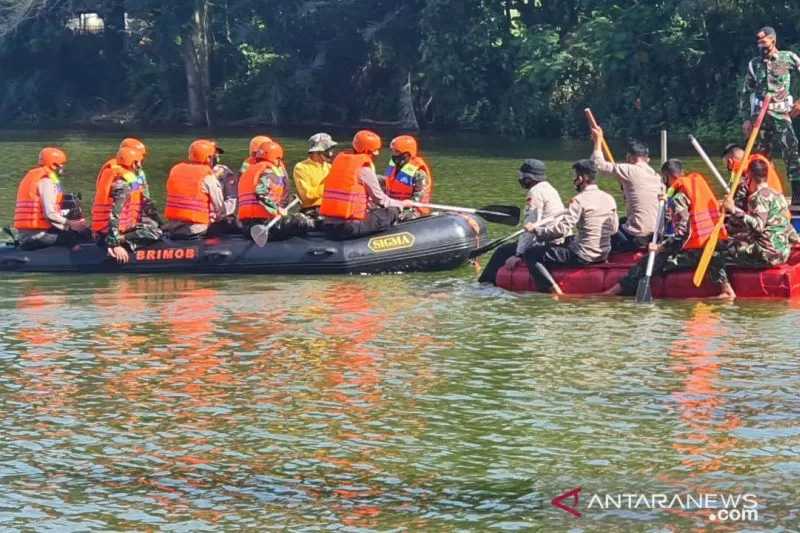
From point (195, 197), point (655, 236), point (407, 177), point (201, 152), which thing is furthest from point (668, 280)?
point (201, 152)

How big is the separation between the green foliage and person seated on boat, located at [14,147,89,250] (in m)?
20.3

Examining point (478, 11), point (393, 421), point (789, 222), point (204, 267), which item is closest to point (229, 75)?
point (478, 11)

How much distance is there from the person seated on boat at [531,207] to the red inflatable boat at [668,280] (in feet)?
0.58

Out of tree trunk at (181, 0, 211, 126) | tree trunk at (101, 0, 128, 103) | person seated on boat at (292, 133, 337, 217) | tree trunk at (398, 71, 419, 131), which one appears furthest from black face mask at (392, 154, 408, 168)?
tree trunk at (101, 0, 128, 103)

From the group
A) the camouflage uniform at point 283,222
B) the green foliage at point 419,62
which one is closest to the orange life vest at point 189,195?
the camouflage uniform at point 283,222

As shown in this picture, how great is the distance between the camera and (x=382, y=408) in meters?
12.4

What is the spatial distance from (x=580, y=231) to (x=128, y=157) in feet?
16.7

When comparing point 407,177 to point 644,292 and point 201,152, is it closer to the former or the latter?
point 201,152

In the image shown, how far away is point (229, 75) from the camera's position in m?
53.3

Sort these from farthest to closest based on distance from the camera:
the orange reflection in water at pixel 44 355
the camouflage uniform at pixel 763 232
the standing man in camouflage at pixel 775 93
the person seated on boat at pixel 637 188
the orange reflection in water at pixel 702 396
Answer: the standing man in camouflage at pixel 775 93, the person seated on boat at pixel 637 188, the camouflage uniform at pixel 763 232, the orange reflection in water at pixel 44 355, the orange reflection in water at pixel 702 396

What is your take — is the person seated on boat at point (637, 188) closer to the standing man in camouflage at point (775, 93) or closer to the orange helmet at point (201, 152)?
the standing man in camouflage at point (775, 93)

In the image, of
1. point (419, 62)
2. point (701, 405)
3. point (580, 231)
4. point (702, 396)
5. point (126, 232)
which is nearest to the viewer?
point (701, 405)

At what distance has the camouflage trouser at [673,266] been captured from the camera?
15.9 meters

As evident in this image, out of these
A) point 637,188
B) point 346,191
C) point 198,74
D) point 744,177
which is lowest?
point 346,191
